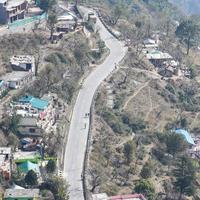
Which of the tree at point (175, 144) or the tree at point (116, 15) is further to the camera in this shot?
the tree at point (116, 15)

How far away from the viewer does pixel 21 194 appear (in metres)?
36.6

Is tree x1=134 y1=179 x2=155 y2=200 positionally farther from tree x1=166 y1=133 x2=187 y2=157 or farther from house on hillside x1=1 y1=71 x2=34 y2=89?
house on hillside x1=1 y1=71 x2=34 y2=89

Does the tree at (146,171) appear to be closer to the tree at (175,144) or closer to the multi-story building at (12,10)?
the tree at (175,144)

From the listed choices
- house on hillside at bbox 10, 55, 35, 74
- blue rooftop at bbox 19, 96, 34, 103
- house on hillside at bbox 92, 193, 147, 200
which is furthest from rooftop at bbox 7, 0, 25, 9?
house on hillside at bbox 92, 193, 147, 200

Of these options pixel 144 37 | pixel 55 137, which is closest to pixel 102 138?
pixel 55 137

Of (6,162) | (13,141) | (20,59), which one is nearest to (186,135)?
(20,59)

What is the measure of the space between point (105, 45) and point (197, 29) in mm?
21514

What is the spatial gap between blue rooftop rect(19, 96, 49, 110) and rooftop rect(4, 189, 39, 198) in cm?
1377

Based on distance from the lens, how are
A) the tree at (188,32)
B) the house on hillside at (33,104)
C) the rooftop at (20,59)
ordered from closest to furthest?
the house on hillside at (33,104)
the rooftop at (20,59)
the tree at (188,32)

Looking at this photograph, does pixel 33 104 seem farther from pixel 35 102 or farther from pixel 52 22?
pixel 52 22

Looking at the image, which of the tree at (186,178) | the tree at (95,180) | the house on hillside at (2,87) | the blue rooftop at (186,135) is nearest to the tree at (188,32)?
the blue rooftop at (186,135)

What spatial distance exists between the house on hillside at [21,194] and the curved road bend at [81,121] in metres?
3.83

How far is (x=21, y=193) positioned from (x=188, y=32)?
61.5m

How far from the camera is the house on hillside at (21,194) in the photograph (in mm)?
36406
